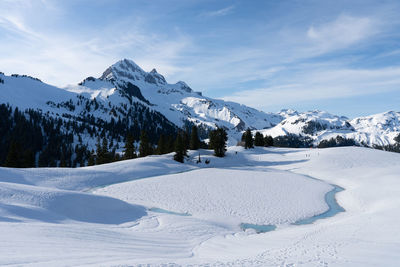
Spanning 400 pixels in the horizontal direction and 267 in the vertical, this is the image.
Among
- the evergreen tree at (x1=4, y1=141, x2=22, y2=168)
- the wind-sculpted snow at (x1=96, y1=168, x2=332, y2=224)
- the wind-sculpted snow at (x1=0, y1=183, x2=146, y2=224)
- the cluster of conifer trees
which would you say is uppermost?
the cluster of conifer trees

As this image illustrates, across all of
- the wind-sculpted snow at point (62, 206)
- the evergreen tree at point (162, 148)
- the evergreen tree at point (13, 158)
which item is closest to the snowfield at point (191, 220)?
the wind-sculpted snow at point (62, 206)

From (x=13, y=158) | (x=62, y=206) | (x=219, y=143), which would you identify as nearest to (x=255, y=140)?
(x=219, y=143)

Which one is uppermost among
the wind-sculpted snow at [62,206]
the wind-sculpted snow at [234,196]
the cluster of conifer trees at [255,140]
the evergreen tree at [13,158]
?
the cluster of conifer trees at [255,140]

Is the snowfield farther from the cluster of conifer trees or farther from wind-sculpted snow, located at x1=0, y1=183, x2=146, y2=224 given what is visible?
the cluster of conifer trees

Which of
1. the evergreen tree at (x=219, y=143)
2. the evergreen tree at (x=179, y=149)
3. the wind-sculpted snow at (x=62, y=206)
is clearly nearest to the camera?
the wind-sculpted snow at (x=62, y=206)

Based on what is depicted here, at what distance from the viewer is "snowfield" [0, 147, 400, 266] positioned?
42.9 feet

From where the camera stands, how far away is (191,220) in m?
24.6

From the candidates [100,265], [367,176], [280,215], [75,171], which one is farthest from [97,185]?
[367,176]

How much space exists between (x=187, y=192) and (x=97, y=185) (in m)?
19.4

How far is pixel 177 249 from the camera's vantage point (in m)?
16.6

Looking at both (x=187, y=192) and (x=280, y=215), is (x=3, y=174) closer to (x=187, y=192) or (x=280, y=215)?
(x=187, y=192)

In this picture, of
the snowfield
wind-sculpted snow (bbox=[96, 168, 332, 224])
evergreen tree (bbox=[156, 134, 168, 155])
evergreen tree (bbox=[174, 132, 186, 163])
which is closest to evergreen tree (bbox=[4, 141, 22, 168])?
the snowfield

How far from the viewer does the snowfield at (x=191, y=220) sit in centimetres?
1308

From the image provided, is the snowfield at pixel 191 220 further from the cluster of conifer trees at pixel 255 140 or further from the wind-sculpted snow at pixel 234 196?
the cluster of conifer trees at pixel 255 140
